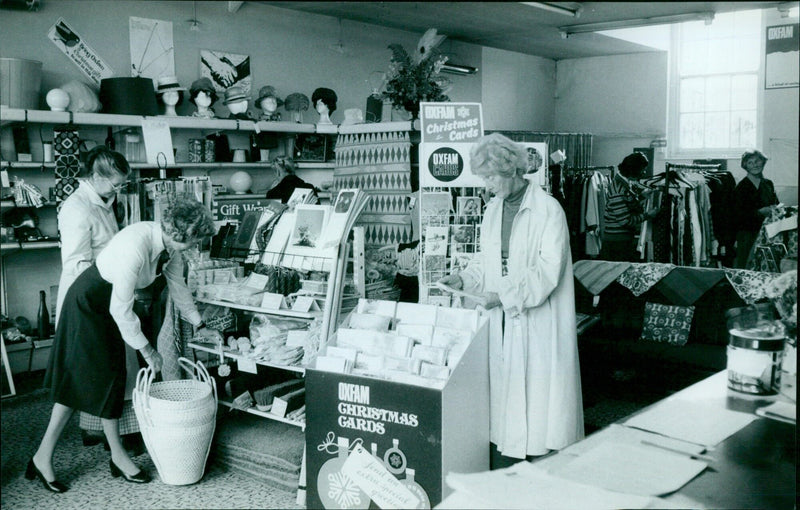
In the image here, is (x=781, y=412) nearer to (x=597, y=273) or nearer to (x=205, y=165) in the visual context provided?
(x=597, y=273)

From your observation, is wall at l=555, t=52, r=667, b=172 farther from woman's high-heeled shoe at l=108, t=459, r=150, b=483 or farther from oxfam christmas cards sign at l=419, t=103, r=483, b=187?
woman's high-heeled shoe at l=108, t=459, r=150, b=483

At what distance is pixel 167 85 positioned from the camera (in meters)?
7.42

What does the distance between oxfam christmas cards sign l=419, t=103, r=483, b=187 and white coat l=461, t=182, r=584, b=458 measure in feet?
2.71

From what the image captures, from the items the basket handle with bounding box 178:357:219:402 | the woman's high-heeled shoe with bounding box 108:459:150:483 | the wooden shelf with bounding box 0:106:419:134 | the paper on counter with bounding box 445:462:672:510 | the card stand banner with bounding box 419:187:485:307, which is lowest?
the woman's high-heeled shoe with bounding box 108:459:150:483

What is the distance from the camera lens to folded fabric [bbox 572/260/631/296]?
5.32 meters

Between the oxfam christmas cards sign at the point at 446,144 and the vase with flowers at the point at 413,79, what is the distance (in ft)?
4.94

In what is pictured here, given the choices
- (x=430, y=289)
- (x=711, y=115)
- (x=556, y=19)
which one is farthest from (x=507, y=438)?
(x=711, y=115)

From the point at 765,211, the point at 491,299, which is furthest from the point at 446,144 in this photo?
the point at 765,211

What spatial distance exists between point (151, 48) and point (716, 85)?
926 centimetres

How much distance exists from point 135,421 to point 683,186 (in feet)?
21.8

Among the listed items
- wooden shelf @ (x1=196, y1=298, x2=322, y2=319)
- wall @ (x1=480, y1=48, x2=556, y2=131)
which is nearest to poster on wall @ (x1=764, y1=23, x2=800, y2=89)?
wooden shelf @ (x1=196, y1=298, x2=322, y2=319)

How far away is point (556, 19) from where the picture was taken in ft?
30.7

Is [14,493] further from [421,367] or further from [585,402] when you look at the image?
[585,402]

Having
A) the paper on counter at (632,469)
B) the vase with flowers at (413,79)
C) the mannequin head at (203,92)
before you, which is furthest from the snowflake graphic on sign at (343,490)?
the mannequin head at (203,92)
